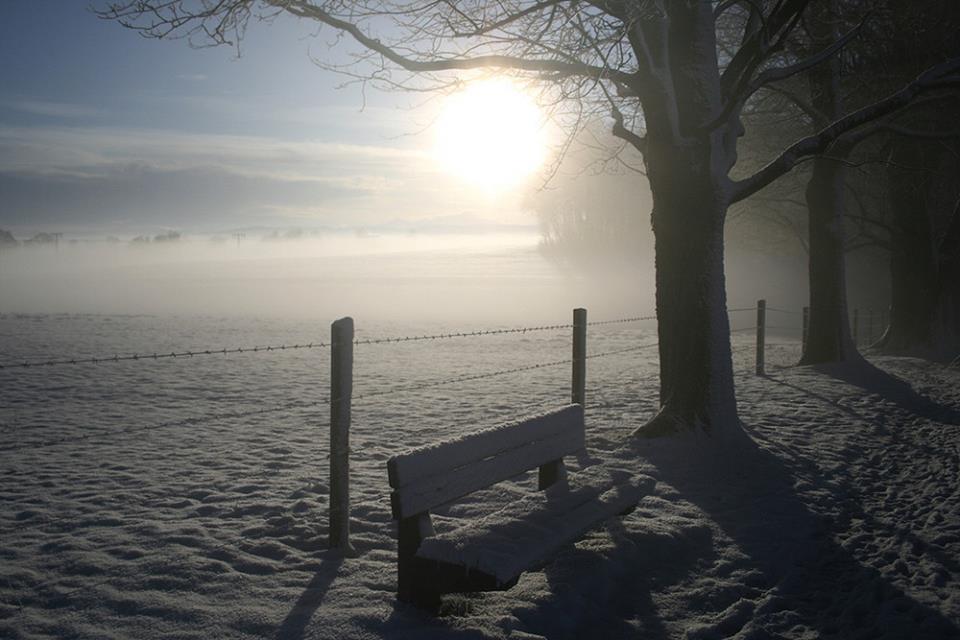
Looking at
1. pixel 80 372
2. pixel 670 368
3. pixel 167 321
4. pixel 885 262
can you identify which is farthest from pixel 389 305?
pixel 670 368

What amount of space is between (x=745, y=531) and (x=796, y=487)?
4.77 ft

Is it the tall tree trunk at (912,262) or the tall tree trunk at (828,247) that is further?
the tall tree trunk at (912,262)

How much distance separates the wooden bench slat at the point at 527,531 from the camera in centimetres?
380

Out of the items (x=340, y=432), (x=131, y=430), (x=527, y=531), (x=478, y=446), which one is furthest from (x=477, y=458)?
(x=131, y=430)

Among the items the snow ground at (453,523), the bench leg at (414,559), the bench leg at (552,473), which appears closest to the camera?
the bench leg at (414,559)

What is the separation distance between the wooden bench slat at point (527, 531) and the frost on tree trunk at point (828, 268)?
1087 cm

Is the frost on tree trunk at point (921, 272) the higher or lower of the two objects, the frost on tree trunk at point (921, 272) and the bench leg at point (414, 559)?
the higher

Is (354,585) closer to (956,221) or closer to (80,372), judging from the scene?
(80,372)

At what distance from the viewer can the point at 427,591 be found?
4.15m

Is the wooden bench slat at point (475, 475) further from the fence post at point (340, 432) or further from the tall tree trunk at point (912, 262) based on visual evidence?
the tall tree trunk at point (912, 262)

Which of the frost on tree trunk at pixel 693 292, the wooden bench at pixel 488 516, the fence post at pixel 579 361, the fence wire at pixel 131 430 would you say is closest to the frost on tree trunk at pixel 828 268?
the frost on tree trunk at pixel 693 292

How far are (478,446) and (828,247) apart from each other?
484 inches

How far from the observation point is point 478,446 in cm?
450

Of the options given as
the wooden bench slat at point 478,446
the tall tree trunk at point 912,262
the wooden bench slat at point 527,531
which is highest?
the tall tree trunk at point 912,262
